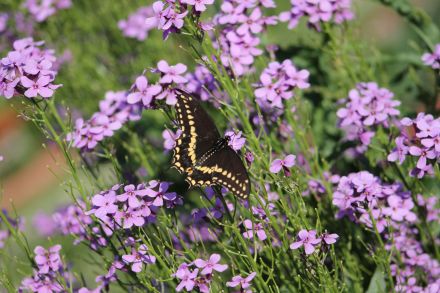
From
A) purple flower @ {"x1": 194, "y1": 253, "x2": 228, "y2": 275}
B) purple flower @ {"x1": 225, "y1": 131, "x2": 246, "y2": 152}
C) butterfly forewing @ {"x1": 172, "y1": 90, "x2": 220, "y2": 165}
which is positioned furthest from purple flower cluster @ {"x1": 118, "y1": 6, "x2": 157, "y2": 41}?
purple flower @ {"x1": 194, "y1": 253, "x2": 228, "y2": 275}

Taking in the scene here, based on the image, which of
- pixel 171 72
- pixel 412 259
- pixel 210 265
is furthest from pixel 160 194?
pixel 412 259

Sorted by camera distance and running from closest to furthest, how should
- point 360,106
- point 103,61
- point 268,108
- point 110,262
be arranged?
1. point 110,262
2. point 360,106
3. point 268,108
4. point 103,61

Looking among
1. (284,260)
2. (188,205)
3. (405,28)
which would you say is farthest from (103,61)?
(405,28)

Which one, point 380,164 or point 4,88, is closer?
point 4,88

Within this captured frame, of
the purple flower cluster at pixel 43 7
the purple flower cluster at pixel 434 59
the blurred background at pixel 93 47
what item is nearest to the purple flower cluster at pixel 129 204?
the purple flower cluster at pixel 434 59

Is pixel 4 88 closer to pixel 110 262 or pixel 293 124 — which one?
pixel 110 262

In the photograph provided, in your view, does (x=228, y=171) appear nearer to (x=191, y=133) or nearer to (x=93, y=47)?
(x=191, y=133)
